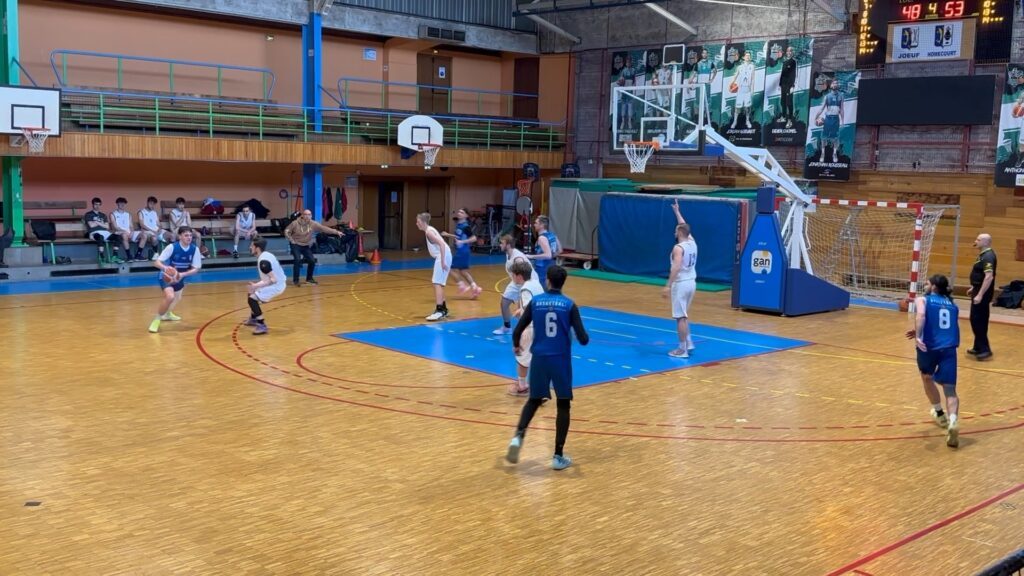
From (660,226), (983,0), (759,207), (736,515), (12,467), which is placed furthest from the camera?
(660,226)

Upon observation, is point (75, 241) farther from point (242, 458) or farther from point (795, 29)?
point (795, 29)

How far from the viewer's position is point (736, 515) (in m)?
7.71

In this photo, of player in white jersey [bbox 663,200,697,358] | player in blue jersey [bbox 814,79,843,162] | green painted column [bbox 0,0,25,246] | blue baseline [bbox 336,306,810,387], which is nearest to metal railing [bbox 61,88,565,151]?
green painted column [bbox 0,0,25,246]

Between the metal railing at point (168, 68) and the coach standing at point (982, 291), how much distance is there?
19.0 m

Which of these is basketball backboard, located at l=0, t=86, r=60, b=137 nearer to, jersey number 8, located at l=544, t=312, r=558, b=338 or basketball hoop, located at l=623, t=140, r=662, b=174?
basketball hoop, located at l=623, t=140, r=662, b=174

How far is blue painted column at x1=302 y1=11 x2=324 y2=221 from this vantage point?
26.4 metres

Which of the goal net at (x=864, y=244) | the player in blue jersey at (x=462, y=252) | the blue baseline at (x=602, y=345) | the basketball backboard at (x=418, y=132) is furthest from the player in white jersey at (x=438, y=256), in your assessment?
the goal net at (x=864, y=244)

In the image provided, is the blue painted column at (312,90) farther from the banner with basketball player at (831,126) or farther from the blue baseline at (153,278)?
the banner with basketball player at (831,126)

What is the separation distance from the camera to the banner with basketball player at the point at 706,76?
27.8 m

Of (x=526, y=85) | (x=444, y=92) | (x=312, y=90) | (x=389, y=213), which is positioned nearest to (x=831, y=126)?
(x=526, y=85)

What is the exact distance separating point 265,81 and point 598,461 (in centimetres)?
2163

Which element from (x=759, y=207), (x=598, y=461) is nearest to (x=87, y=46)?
(x=759, y=207)

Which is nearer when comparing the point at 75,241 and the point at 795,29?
the point at 75,241

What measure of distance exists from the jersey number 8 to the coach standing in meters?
8.10
